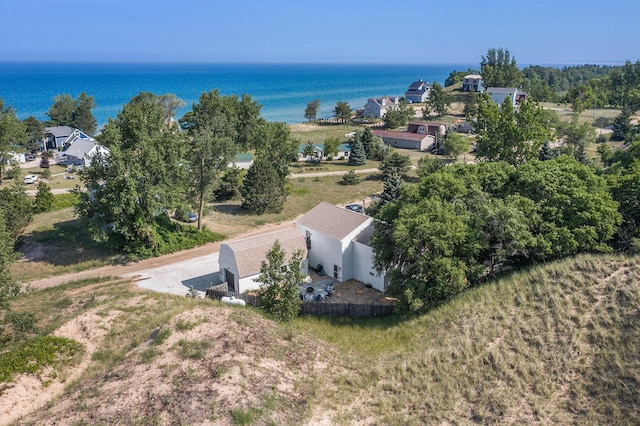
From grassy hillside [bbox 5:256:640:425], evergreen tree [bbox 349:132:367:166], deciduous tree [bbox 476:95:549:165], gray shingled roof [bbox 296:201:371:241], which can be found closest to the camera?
grassy hillside [bbox 5:256:640:425]

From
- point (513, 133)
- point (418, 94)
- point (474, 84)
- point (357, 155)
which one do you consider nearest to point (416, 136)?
point (357, 155)

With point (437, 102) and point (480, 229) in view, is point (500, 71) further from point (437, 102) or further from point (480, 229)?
point (480, 229)

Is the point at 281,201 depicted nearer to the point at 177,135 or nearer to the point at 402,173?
the point at 177,135

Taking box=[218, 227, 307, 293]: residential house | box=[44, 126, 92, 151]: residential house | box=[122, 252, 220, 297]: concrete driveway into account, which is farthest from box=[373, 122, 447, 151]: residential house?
box=[122, 252, 220, 297]: concrete driveway

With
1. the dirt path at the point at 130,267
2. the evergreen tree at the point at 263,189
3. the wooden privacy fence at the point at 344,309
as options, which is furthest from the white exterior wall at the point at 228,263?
the evergreen tree at the point at 263,189

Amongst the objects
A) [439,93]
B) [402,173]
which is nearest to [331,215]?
[402,173]

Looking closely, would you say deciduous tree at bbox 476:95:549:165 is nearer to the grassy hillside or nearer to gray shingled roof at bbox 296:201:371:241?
gray shingled roof at bbox 296:201:371:241

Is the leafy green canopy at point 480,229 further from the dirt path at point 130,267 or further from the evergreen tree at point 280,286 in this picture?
the dirt path at point 130,267

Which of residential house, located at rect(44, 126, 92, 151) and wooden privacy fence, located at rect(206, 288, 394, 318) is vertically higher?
residential house, located at rect(44, 126, 92, 151)
